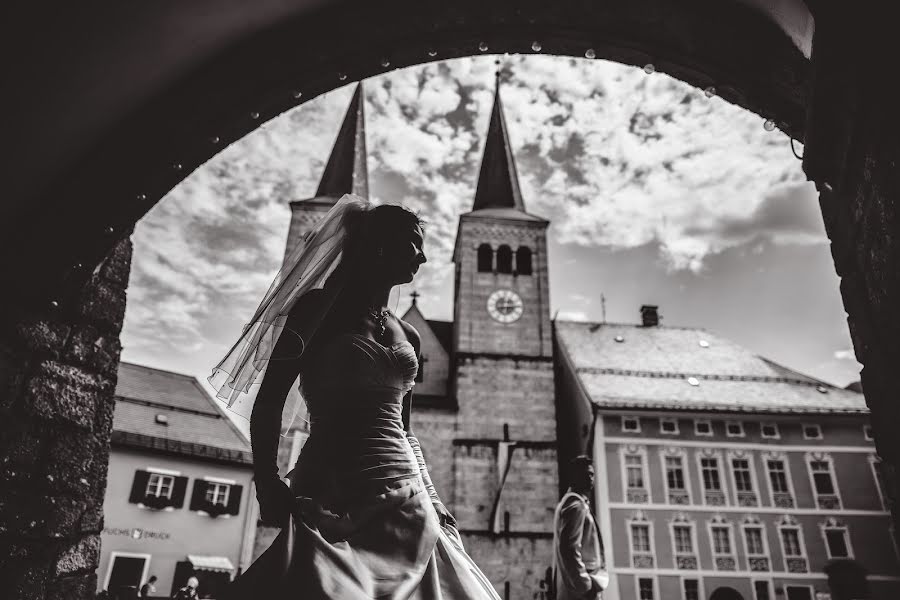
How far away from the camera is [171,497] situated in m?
20.5

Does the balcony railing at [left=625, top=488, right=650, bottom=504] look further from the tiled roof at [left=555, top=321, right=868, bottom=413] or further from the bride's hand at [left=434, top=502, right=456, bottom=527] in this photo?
the bride's hand at [left=434, top=502, right=456, bottom=527]

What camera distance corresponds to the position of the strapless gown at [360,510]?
1.59 meters

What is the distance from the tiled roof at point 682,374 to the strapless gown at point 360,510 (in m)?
23.3

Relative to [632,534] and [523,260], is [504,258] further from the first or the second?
[632,534]

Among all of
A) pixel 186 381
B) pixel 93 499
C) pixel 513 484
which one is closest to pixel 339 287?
pixel 93 499

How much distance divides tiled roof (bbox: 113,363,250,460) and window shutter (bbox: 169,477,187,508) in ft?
4.31

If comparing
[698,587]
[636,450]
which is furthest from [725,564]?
[636,450]

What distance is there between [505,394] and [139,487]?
1556 centimetres

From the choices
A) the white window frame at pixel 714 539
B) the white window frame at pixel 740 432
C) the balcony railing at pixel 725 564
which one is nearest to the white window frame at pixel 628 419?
the white window frame at pixel 740 432

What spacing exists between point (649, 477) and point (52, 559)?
24046 mm

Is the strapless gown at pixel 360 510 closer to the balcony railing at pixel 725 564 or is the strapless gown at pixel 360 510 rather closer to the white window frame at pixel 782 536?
the balcony railing at pixel 725 564

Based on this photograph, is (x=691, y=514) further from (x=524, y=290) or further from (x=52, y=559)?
(x=52, y=559)

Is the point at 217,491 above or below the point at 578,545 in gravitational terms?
above

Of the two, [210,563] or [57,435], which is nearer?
[57,435]
